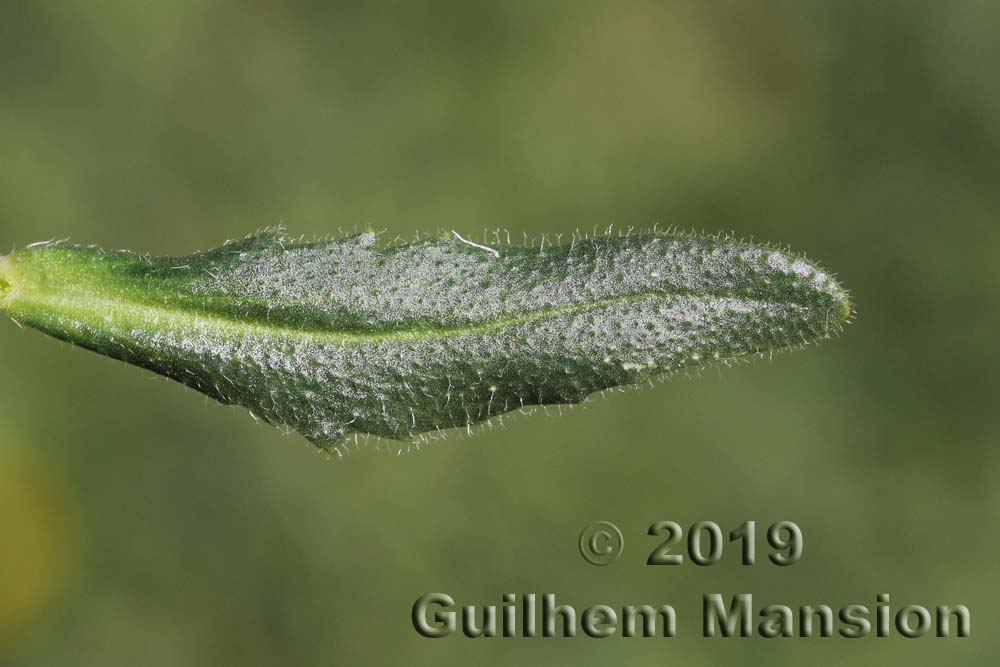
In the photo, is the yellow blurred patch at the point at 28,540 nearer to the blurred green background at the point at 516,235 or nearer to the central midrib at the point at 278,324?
the blurred green background at the point at 516,235

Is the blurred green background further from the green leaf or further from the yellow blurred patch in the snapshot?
the green leaf

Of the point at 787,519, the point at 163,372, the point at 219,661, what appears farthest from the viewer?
the point at 787,519

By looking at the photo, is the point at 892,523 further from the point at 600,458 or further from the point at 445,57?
the point at 445,57

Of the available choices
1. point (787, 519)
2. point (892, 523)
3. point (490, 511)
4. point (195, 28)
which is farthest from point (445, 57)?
point (892, 523)

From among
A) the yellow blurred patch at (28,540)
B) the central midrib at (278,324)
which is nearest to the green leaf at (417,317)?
the central midrib at (278,324)

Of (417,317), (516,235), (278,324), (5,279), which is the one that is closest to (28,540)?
(516,235)
